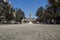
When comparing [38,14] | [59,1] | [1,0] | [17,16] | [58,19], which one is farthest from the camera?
[38,14]

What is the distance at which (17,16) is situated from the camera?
120125mm

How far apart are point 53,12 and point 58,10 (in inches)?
146

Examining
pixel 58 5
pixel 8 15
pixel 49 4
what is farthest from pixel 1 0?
pixel 58 5

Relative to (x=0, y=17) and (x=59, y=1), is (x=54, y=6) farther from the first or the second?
(x=0, y=17)

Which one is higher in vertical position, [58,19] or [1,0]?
[1,0]

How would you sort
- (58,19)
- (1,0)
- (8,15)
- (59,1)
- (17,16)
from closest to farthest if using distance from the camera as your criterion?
(59,1) < (58,19) < (8,15) < (1,0) < (17,16)

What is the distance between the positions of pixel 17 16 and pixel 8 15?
119 ft

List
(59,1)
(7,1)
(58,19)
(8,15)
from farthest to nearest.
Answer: (7,1), (8,15), (58,19), (59,1)

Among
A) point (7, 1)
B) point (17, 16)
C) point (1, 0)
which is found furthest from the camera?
point (17, 16)

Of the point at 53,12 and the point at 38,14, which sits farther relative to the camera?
the point at 38,14

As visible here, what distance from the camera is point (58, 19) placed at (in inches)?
2936

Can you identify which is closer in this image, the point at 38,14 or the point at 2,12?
the point at 2,12

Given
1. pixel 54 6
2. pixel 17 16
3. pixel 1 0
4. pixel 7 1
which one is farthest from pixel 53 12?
pixel 17 16

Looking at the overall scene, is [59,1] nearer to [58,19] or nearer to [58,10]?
[58,10]
